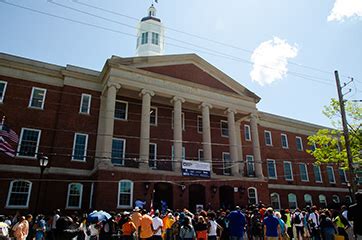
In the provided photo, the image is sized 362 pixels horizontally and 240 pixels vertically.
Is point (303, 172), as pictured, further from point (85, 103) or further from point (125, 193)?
point (85, 103)

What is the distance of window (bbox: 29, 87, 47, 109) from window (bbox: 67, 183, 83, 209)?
7399 millimetres

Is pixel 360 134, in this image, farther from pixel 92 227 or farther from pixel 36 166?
pixel 36 166

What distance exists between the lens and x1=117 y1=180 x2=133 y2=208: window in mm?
20391

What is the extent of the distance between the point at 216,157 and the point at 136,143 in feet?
31.2

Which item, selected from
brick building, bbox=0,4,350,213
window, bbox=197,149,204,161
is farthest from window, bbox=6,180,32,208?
window, bbox=197,149,204,161

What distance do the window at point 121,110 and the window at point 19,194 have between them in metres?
9.28

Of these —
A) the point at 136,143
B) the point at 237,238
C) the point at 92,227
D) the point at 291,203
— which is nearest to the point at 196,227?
the point at 237,238

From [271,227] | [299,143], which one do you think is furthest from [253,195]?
[271,227]

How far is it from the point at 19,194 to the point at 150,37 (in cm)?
3279

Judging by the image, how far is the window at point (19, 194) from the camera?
65.0 feet

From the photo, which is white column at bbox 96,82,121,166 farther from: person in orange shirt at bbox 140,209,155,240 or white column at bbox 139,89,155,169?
person in orange shirt at bbox 140,209,155,240

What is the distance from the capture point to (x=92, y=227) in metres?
12.6

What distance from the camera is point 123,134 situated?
2542cm

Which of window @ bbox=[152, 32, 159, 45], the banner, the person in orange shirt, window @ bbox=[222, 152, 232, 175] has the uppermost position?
window @ bbox=[152, 32, 159, 45]
